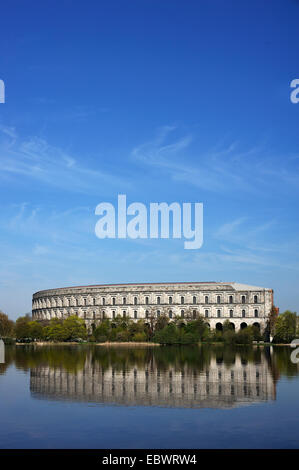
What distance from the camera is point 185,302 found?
111 metres

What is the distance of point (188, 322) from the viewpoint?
9906 cm

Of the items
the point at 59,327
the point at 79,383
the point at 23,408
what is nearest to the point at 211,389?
the point at 79,383

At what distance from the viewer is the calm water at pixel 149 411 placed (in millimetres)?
15109

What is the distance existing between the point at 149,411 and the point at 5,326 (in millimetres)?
110592

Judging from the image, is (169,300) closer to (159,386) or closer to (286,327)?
(286,327)

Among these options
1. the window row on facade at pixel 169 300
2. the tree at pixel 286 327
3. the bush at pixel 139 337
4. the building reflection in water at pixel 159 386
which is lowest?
the bush at pixel 139 337

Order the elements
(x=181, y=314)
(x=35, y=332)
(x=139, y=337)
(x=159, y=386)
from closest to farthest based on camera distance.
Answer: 1. (x=159, y=386)
2. (x=139, y=337)
3. (x=35, y=332)
4. (x=181, y=314)

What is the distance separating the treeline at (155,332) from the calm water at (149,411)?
2298 inches

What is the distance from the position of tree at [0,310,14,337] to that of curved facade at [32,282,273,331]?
19869 mm

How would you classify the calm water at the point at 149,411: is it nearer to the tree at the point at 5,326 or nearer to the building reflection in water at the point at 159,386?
the building reflection in water at the point at 159,386

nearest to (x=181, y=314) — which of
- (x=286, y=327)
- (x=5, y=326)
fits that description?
(x=286, y=327)

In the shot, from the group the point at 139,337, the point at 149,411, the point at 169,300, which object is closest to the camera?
the point at 149,411

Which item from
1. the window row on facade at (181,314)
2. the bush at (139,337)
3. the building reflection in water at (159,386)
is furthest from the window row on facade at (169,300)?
the building reflection in water at (159,386)

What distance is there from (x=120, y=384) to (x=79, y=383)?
2275 millimetres
